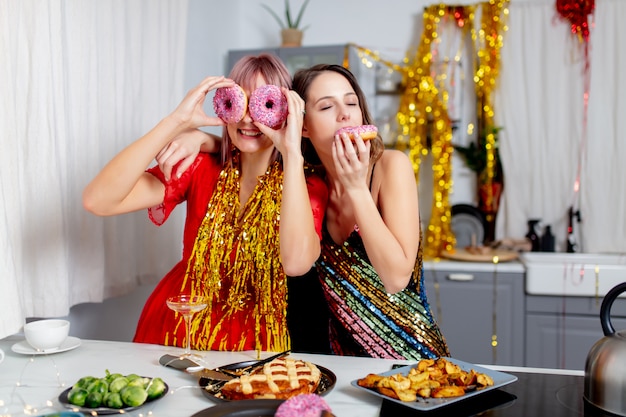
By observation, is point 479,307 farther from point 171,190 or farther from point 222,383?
point 222,383

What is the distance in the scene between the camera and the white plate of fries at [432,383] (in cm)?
106

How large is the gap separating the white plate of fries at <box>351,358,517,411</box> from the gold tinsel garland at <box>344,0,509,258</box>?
82.6 inches

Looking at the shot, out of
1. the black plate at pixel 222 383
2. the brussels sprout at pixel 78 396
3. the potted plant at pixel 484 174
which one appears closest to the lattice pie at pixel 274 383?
the black plate at pixel 222 383

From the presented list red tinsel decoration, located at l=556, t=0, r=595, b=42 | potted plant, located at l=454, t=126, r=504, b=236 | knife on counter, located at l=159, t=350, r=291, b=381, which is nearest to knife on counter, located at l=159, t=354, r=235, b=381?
knife on counter, located at l=159, t=350, r=291, b=381

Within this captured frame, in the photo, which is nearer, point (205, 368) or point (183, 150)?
point (205, 368)

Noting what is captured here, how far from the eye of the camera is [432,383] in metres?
1.11

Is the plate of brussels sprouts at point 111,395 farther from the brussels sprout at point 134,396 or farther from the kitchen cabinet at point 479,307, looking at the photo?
the kitchen cabinet at point 479,307

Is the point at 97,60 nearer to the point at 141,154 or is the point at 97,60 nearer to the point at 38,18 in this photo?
the point at 38,18

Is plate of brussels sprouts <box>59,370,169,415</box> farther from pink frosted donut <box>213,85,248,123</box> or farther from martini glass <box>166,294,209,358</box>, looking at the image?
pink frosted donut <box>213,85,248,123</box>

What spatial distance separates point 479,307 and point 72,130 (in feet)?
A: 6.49

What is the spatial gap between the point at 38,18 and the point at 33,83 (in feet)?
0.58

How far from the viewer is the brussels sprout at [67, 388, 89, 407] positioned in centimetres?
106

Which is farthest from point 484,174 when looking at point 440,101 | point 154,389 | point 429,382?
point 154,389

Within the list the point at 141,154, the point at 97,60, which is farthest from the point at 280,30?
the point at 141,154
